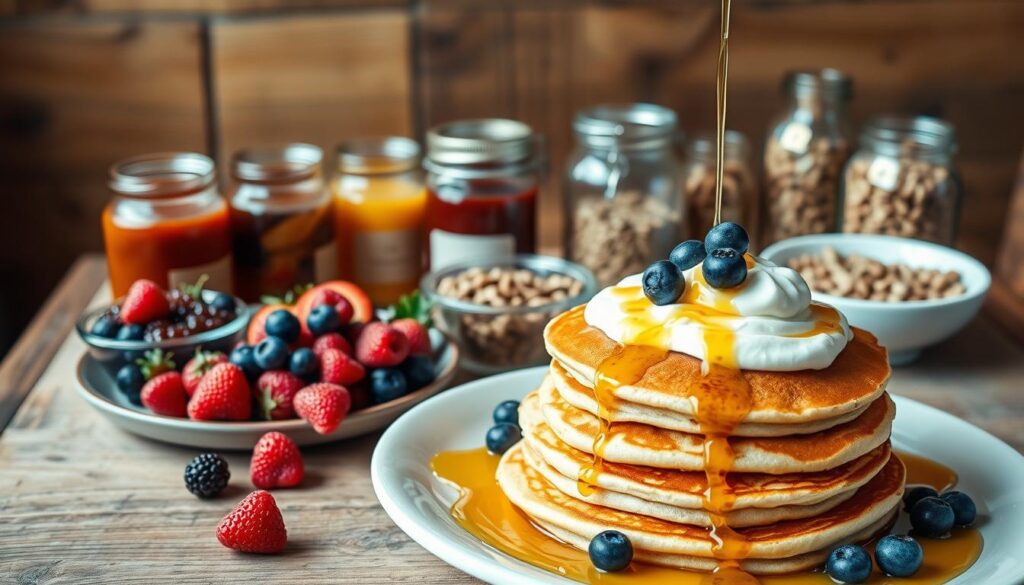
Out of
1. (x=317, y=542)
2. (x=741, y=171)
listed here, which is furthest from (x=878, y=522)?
(x=741, y=171)

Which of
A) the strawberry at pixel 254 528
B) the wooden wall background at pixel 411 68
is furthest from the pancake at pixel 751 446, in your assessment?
the wooden wall background at pixel 411 68

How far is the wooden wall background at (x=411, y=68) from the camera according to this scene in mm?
2783

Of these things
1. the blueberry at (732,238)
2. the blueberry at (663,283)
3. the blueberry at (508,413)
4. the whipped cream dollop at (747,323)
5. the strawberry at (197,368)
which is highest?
the blueberry at (732,238)

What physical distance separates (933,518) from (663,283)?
1.33 ft

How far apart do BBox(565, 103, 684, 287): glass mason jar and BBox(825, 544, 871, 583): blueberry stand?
3.24 ft

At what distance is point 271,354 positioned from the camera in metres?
1.53

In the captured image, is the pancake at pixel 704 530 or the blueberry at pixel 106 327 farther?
the blueberry at pixel 106 327

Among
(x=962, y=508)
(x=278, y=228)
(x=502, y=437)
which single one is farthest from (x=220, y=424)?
(x=962, y=508)

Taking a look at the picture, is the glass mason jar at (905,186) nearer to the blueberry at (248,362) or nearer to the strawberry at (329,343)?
the strawberry at (329,343)

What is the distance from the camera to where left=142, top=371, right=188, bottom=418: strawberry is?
1.50 meters

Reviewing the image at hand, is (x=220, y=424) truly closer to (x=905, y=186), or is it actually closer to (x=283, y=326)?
(x=283, y=326)

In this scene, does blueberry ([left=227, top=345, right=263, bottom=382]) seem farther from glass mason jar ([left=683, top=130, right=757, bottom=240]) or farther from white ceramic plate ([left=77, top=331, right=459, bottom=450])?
glass mason jar ([left=683, top=130, right=757, bottom=240])

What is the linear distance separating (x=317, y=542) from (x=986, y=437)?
0.88 m

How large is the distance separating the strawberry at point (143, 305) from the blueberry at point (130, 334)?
0.05ft
